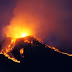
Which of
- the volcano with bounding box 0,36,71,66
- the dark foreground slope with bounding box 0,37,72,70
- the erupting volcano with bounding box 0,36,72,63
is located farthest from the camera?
the erupting volcano with bounding box 0,36,72,63

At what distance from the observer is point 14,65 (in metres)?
16.2

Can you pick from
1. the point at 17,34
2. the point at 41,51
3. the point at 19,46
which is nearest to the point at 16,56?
the point at 19,46

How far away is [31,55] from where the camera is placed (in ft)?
58.5

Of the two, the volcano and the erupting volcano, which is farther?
the erupting volcano

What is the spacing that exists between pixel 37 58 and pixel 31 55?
2.47ft

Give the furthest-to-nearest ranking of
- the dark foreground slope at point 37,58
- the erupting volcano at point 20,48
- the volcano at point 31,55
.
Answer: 1. the erupting volcano at point 20,48
2. the volcano at point 31,55
3. the dark foreground slope at point 37,58

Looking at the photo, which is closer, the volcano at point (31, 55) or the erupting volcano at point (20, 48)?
the volcano at point (31, 55)

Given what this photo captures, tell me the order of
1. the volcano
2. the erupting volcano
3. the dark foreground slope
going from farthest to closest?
the erupting volcano < the volcano < the dark foreground slope

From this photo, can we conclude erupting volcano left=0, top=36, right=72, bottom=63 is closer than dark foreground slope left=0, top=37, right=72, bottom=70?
No

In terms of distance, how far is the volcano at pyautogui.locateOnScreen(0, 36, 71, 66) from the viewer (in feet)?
56.0

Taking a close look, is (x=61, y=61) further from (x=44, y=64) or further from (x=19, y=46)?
(x=19, y=46)

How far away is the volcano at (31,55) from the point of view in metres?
17.1

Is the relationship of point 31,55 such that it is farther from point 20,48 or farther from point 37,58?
point 20,48

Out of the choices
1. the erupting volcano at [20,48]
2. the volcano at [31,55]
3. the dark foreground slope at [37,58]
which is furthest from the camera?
the erupting volcano at [20,48]
